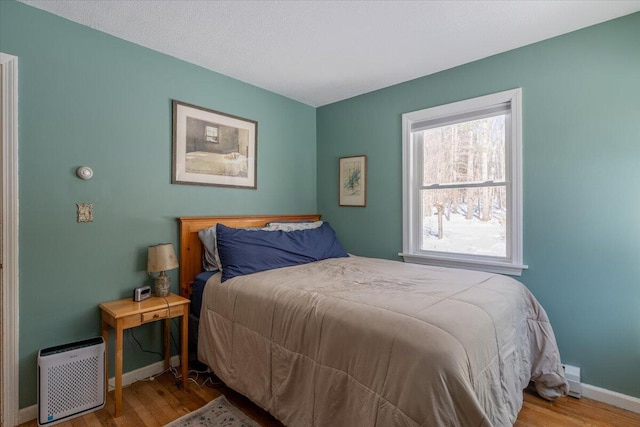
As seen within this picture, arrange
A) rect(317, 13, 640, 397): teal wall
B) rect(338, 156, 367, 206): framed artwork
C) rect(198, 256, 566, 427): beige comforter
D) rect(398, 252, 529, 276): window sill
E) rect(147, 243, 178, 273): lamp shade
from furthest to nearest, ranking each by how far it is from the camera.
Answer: rect(338, 156, 367, 206): framed artwork
rect(398, 252, 529, 276): window sill
rect(147, 243, 178, 273): lamp shade
rect(317, 13, 640, 397): teal wall
rect(198, 256, 566, 427): beige comforter

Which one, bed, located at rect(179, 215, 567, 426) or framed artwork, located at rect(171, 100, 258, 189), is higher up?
framed artwork, located at rect(171, 100, 258, 189)

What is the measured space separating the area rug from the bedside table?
A: 0.36 m

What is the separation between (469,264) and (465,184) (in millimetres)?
701

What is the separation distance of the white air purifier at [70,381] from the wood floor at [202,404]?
0.24ft

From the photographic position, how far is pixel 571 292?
225 centimetres

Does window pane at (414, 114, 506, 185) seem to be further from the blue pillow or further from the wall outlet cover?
the wall outlet cover

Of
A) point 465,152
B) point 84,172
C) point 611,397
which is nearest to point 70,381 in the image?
point 84,172

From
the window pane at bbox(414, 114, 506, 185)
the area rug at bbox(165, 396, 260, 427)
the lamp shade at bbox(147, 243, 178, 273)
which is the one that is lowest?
the area rug at bbox(165, 396, 260, 427)

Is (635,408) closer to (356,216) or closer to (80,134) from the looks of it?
(356,216)

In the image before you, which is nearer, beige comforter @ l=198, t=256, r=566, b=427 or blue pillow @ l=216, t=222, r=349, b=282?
beige comforter @ l=198, t=256, r=566, b=427

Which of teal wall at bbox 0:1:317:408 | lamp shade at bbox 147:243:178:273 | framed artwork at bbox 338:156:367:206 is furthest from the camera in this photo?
framed artwork at bbox 338:156:367:206

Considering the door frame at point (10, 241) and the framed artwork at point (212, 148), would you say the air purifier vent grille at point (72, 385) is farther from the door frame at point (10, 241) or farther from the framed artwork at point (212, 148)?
the framed artwork at point (212, 148)

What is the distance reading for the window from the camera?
2500mm

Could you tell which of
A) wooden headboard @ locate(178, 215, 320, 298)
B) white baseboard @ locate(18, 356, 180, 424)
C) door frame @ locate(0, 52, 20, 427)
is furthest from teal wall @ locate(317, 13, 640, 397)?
door frame @ locate(0, 52, 20, 427)
